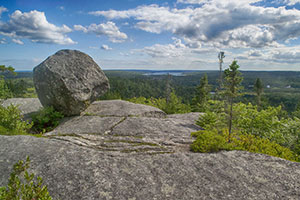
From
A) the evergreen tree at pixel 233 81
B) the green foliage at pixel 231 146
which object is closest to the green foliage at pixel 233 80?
the evergreen tree at pixel 233 81

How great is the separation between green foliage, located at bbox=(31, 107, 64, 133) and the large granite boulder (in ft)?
1.76

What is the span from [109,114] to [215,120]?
7763 mm

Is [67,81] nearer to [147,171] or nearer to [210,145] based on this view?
[147,171]

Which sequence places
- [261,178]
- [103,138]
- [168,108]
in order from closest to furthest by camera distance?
1. [261,178]
2. [103,138]
3. [168,108]

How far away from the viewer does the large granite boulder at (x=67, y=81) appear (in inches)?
475

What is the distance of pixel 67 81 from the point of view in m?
12.1

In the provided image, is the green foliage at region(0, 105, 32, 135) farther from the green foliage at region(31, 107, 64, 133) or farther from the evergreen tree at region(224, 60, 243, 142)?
the evergreen tree at region(224, 60, 243, 142)

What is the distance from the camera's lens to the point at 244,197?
15.3 ft

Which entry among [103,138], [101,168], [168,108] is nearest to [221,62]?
[168,108]

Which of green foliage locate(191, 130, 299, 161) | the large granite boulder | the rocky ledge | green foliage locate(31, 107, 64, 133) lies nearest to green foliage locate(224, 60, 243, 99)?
green foliage locate(191, 130, 299, 161)

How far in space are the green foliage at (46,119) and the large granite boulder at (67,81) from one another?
0.54m

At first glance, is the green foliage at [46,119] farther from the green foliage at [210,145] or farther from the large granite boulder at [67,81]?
the green foliage at [210,145]

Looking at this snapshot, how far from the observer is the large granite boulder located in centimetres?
1207

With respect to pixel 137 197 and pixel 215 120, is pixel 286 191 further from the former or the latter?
pixel 215 120
